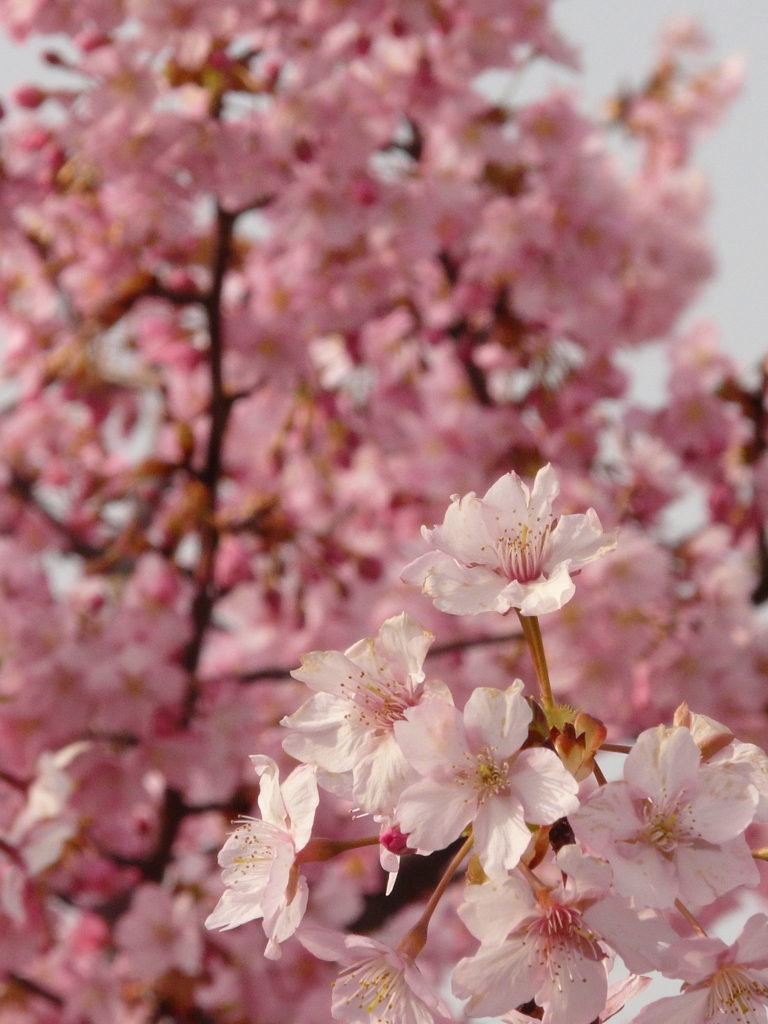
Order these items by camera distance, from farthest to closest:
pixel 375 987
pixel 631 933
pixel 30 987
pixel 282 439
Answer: pixel 282 439 < pixel 30 987 < pixel 375 987 < pixel 631 933

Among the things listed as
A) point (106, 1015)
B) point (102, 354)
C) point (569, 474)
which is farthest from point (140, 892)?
point (569, 474)

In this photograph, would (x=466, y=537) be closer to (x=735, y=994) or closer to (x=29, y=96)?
(x=735, y=994)

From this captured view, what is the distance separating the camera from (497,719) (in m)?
0.85

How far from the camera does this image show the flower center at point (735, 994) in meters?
0.81

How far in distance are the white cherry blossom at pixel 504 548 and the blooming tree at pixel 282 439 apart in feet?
3.46

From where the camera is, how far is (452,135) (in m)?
3.34

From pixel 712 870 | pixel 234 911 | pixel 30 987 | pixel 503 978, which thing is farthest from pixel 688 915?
pixel 30 987

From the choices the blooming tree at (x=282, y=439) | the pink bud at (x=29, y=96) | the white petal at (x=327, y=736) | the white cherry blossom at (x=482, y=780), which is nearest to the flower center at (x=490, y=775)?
the white cherry blossom at (x=482, y=780)

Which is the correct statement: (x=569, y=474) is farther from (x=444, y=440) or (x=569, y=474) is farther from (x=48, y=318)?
(x=48, y=318)

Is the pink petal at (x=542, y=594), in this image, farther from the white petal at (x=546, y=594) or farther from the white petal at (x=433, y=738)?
the white petal at (x=433, y=738)

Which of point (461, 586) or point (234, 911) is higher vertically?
point (461, 586)

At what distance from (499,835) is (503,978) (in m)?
0.11

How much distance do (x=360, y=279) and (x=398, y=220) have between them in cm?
20

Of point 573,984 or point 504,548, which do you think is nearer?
point 573,984
